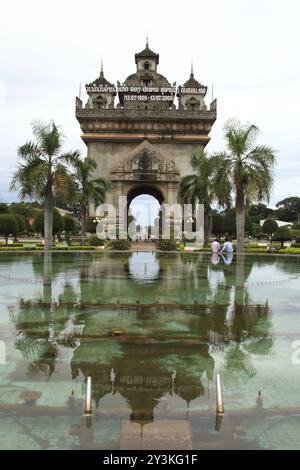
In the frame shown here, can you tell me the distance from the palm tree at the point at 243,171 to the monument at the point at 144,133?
77.7 ft

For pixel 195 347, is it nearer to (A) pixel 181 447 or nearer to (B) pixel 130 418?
(B) pixel 130 418

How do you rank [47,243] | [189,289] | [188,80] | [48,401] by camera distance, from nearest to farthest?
[48,401], [189,289], [47,243], [188,80]

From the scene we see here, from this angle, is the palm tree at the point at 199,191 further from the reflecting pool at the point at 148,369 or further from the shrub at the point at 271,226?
the reflecting pool at the point at 148,369

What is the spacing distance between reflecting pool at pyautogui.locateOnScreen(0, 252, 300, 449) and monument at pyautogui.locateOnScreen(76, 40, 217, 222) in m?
40.4

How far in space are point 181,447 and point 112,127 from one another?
54971 mm

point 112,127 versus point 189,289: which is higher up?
point 112,127

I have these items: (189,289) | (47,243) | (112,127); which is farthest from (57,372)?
(112,127)

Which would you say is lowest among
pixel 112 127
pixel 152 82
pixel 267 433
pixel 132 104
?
pixel 267 433

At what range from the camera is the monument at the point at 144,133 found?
175 feet

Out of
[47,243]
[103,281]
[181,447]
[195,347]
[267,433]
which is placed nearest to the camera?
[181,447]

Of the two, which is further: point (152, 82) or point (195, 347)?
point (152, 82)

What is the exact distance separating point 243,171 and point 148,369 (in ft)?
78.6

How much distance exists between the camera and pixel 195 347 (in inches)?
324

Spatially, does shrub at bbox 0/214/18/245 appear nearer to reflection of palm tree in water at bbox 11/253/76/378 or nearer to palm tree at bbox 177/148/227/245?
palm tree at bbox 177/148/227/245
